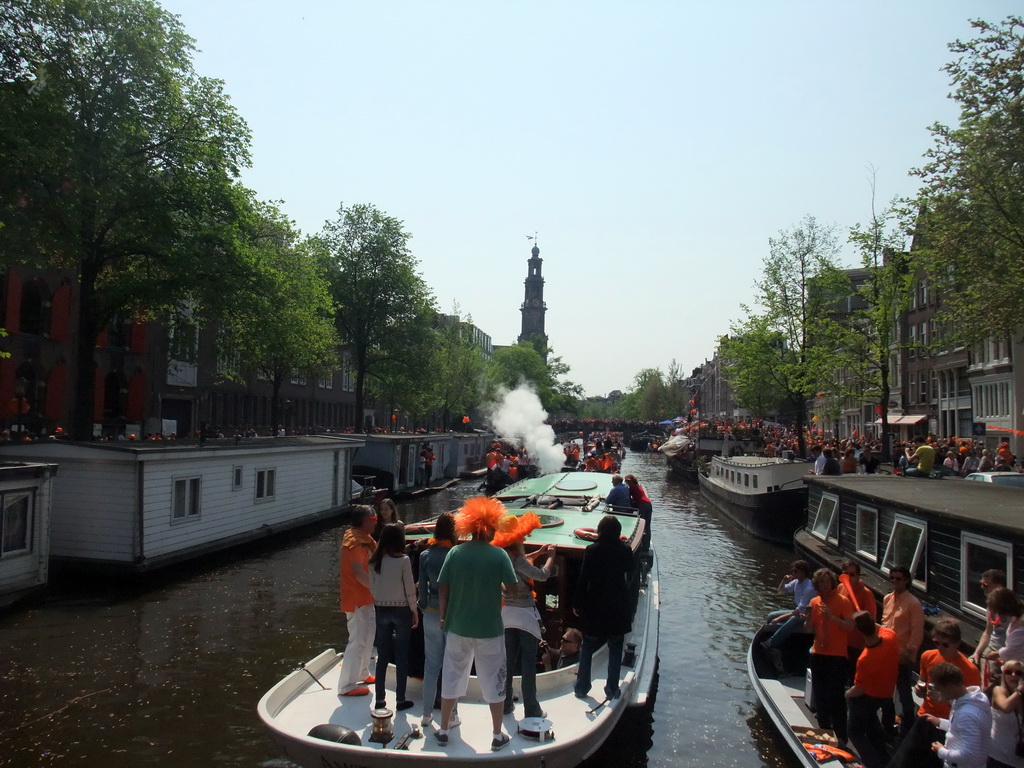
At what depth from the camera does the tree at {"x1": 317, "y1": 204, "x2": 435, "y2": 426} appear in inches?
1859

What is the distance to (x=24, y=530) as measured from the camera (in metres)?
15.2

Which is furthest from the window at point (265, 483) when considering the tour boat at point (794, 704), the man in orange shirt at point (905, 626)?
the man in orange shirt at point (905, 626)

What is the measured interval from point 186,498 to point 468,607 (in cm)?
1467

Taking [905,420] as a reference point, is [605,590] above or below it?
below

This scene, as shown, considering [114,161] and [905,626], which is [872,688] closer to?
[905,626]

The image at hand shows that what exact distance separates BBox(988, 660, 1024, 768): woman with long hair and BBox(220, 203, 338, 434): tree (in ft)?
71.8

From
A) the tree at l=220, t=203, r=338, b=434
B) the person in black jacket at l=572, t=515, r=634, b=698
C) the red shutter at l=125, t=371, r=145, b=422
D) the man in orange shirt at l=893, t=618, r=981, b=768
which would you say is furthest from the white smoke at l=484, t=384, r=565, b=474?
the man in orange shirt at l=893, t=618, r=981, b=768

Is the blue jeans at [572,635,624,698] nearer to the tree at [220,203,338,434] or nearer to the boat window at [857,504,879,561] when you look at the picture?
the boat window at [857,504,879,561]

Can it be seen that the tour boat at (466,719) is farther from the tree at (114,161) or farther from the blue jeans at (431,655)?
the tree at (114,161)

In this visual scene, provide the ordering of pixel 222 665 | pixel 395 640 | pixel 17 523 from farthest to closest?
1. pixel 17 523
2. pixel 222 665
3. pixel 395 640

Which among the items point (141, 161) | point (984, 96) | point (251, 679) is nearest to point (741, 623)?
point (251, 679)

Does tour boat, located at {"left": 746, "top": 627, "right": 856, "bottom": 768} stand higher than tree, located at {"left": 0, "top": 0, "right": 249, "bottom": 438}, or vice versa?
tree, located at {"left": 0, "top": 0, "right": 249, "bottom": 438}

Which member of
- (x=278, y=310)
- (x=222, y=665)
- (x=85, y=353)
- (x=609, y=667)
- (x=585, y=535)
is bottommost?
(x=222, y=665)

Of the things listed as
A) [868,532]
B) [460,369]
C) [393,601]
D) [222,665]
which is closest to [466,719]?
[393,601]
